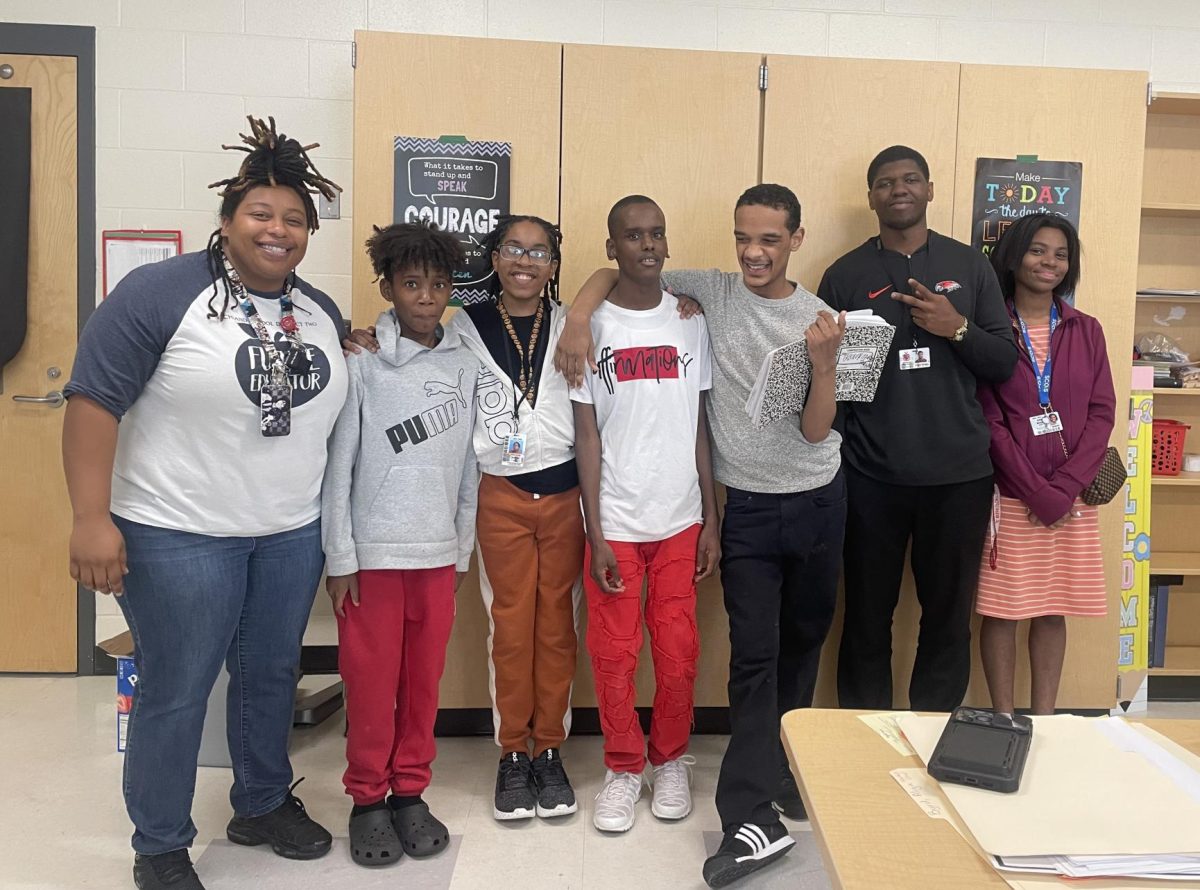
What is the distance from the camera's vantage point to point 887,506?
255 centimetres

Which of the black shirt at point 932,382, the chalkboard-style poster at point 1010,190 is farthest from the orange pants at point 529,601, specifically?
the chalkboard-style poster at point 1010,190

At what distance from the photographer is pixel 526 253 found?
2.30 meters

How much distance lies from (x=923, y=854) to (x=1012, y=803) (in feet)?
0.47

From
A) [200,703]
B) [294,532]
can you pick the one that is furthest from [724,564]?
[200,703]

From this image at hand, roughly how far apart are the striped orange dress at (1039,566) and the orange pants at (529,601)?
4.24 feet

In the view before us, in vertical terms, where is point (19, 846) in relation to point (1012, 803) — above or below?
below

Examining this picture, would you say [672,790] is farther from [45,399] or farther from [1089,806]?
[45,399]

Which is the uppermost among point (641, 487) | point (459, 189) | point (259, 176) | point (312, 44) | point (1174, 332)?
point (312, 44)

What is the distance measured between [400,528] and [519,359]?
1.85 ft

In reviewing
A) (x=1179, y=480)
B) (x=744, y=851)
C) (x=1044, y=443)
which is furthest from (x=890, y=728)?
(x=1179, y=480)

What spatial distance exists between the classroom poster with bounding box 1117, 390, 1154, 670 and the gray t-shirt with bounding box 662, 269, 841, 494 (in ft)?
4.98

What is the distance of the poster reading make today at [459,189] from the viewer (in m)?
2.73

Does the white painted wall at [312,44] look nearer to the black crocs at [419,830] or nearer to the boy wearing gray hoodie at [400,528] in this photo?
the boy wearing gray hoodie at [400,528]

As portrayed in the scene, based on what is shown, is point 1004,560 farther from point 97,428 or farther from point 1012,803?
point 97,428
